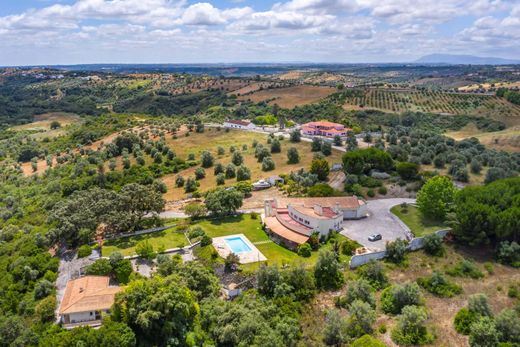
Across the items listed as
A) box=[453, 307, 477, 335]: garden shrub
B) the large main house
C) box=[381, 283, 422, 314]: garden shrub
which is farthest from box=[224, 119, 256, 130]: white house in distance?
box=[453, 307, 477, 335]: garden shrub

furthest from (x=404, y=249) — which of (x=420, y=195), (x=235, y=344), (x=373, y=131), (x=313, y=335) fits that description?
(x=373, y=131)

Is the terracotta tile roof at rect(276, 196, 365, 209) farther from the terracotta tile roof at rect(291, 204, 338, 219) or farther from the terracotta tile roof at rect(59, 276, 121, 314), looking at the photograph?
the terracotta tile roof at rect(59, 276, 121, 314)

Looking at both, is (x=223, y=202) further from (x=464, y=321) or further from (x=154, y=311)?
(x=464, y=321)

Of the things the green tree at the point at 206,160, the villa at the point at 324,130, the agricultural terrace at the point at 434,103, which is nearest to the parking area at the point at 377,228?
the green tree at the point at 206,160

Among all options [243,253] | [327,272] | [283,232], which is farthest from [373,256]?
[243,253]

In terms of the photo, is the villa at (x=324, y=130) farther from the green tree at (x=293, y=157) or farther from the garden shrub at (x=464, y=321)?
the garden shrub at (x=464, y=321)
